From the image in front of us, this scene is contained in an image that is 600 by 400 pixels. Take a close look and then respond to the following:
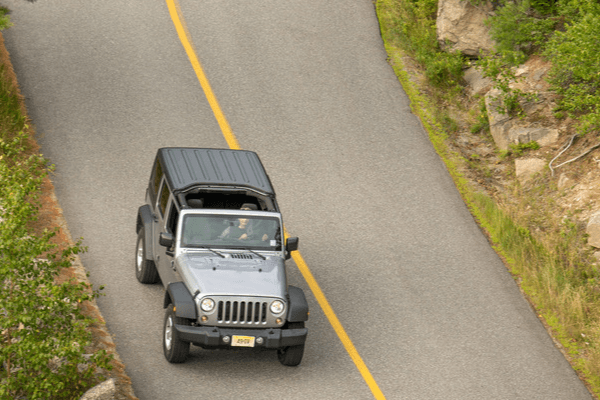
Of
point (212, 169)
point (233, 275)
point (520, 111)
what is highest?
point (212, 169)

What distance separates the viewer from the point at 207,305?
9.70 meters

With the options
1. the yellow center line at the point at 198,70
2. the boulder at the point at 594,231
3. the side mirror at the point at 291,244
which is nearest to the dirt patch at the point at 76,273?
the side mirror at the point at 291,244

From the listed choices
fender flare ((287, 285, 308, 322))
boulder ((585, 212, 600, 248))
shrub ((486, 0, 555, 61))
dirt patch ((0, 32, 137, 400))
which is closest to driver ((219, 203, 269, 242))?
fender flare ((287, 285, 308, 322))

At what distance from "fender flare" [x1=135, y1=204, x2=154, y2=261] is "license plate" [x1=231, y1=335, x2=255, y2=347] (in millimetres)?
2562

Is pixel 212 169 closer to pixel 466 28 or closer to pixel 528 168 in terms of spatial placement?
pixel 528 168

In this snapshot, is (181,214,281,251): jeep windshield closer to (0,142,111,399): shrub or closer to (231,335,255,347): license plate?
(231,335,255,347): license plate

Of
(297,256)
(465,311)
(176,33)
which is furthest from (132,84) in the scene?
(465,311)

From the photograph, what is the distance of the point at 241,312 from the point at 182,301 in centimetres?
78

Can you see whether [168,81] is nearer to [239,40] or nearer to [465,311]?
[239,40]

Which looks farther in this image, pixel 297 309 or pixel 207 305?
pixel 297 309

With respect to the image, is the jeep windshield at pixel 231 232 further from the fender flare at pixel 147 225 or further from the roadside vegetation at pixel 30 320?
the roadside vegetation at pixel 30 320

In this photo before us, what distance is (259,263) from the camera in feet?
34.3

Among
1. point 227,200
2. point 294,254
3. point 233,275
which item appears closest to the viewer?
point 233,275

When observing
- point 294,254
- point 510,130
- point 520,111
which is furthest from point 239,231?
point 520,111
